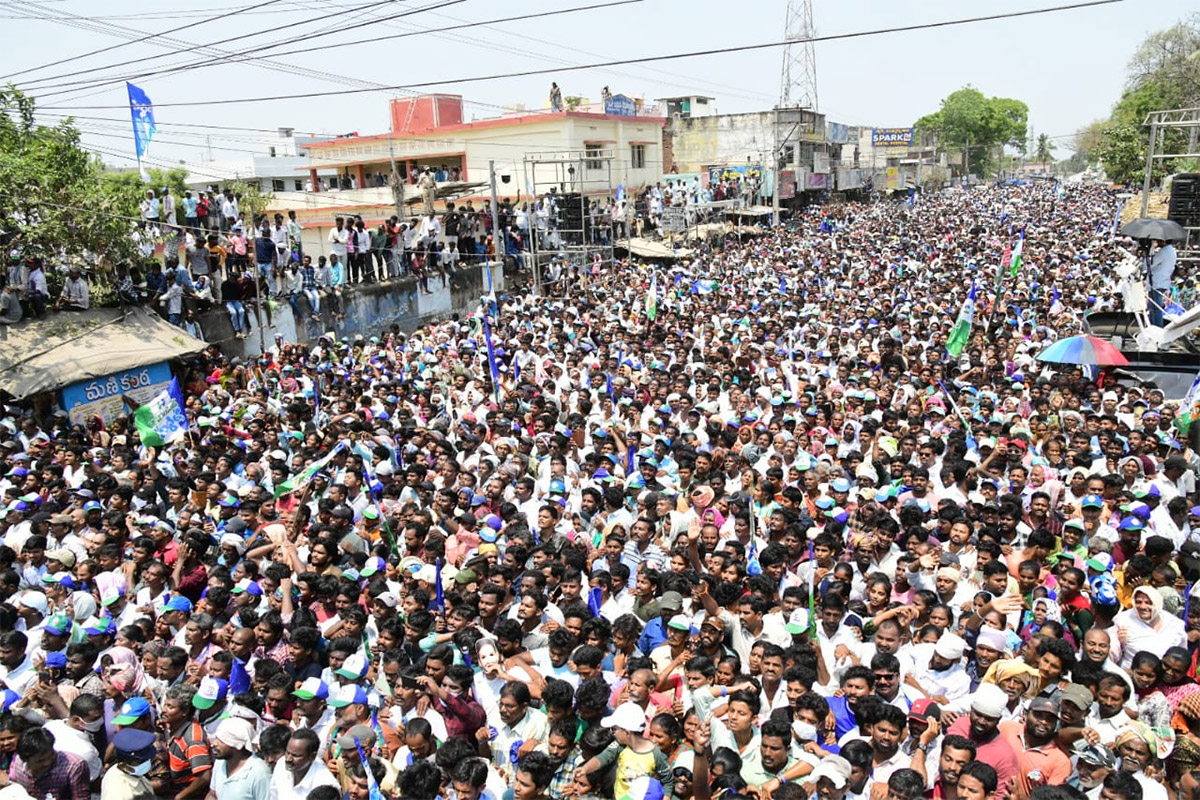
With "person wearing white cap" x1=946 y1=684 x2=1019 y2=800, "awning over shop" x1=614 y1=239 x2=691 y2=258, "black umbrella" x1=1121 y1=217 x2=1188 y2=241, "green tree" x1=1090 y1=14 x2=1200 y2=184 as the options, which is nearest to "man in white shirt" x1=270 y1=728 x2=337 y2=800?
"person wearing white cap" x1=946 y1=684 x2=1019 y2=800

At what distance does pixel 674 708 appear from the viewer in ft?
12.1

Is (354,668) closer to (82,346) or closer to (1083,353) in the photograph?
(1083,353)

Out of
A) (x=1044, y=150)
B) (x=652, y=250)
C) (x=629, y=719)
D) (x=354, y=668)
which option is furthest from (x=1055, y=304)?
(x=1044, y=150)

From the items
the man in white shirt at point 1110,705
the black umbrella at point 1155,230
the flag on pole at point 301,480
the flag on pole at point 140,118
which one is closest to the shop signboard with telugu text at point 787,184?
the black umbrella at point 1155,230

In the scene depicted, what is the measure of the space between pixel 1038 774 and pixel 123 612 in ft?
16.4

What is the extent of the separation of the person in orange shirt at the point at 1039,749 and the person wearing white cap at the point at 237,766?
293 centimetres

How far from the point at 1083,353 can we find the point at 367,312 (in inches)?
473

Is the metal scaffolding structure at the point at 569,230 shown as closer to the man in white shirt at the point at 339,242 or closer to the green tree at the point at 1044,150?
the man in white shirt at the point at 339,242

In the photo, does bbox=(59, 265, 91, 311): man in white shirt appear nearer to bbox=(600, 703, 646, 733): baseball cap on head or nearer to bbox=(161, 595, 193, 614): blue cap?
bbox=(161, 595, 193, 614): blue cap

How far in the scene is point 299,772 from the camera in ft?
11.6

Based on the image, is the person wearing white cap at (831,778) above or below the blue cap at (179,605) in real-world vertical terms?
below

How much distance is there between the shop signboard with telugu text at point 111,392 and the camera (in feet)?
35.5

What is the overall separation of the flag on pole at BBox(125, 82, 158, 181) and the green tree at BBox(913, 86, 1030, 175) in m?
83.8

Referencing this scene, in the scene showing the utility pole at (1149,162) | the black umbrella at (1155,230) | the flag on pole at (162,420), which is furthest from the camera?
the utility pole at (1149,162)
